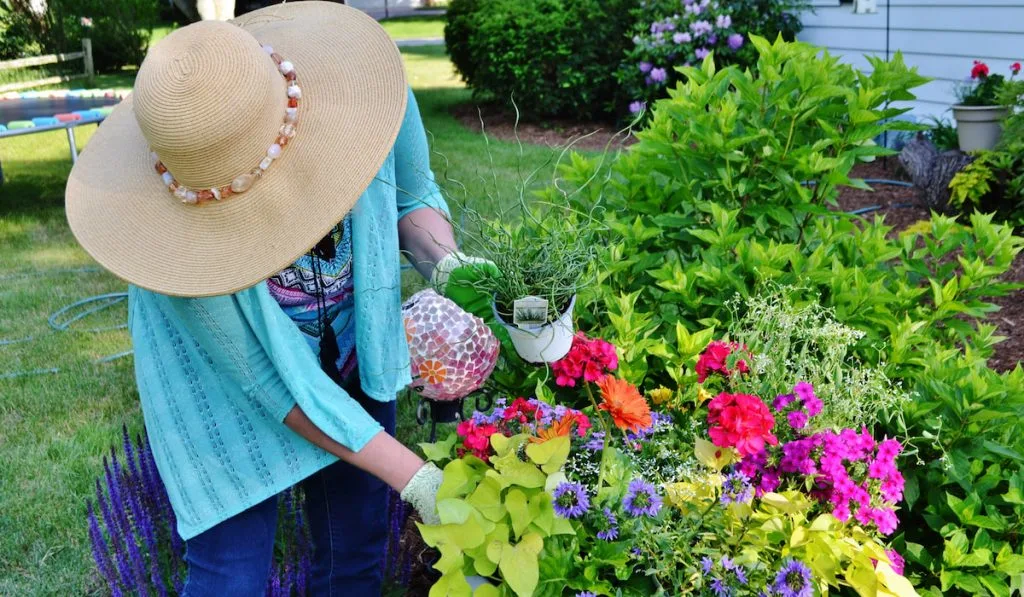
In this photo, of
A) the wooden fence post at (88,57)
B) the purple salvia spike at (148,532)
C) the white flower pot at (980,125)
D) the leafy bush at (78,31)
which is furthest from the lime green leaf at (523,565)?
the leafy bush at (78,31)

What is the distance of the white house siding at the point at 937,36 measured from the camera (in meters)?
6.55

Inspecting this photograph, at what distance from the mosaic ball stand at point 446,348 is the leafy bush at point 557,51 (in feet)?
26.2

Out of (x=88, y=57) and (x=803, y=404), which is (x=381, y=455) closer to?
(x=803, y=404)

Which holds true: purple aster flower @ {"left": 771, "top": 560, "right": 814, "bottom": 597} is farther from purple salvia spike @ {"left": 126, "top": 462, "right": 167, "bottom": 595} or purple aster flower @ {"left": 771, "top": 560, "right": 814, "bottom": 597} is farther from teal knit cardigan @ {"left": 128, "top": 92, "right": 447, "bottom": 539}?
purple salvia spike @ {"left": 126, "top": 462, "right": 167, "bottom": 595}

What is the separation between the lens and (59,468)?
3.34 metres

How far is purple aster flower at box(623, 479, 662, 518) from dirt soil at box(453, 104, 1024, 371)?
24.0 inches

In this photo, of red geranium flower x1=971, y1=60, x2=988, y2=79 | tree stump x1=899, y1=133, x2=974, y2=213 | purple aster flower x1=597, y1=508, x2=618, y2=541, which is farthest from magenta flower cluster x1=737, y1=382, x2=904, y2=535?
red geranium flower x1=971, y1=60, x2=988, y2=79

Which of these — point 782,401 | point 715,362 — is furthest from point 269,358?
point 782,401

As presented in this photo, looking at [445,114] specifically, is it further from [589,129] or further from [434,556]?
[434,556]

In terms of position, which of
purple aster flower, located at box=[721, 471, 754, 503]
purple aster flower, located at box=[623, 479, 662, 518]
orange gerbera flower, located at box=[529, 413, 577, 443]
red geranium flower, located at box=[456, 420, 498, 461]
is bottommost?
purple aster flower, located at box=[721, 471, 754, 503]

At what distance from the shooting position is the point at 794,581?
1342 millimetres

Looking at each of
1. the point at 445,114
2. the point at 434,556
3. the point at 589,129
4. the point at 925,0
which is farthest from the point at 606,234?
the point at 445,114

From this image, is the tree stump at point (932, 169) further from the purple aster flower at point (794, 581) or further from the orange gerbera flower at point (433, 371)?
the purple aster flower at point (794, 581)

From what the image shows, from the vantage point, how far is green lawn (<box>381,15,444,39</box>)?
22.8 metres
